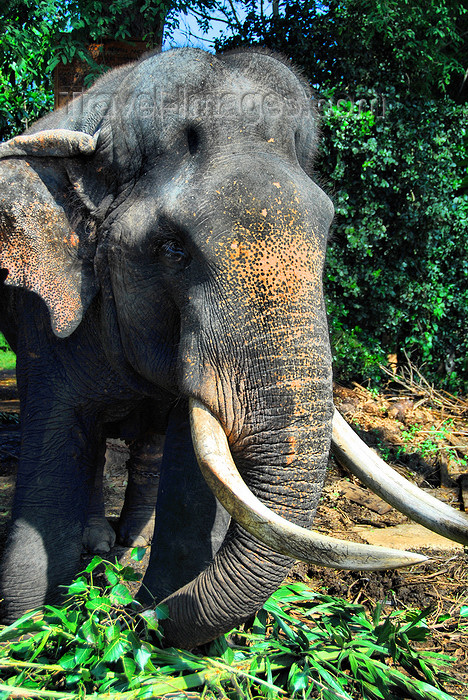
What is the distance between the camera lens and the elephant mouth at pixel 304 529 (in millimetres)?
1776

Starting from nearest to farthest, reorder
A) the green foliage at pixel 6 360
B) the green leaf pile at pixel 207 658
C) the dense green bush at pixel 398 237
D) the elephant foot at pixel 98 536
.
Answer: the green leaf pile at pixel 207 658
the elephant foot at pixel 98 536
the dense green bush at pixel 398 237
the green foliage at pixel 6 360

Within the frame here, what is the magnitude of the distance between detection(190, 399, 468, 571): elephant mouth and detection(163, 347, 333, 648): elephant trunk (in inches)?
4.8

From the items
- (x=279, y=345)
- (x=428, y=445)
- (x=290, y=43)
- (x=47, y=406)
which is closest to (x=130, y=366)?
(x=47, y=406)

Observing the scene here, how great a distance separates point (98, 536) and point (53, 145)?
8.45 ft

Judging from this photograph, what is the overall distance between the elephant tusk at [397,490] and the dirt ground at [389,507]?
0.96 meters

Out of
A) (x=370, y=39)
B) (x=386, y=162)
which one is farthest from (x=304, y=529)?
(x=370, y=39)

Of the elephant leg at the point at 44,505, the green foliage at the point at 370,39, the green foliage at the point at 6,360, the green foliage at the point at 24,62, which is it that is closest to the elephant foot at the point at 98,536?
the elephant leg at the point at 44,505

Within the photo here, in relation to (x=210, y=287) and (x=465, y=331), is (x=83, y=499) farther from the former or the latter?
(x=465, y=331)

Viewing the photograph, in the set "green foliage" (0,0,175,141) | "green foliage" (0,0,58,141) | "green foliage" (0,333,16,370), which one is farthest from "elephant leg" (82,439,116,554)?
"green foliage" (0,333,16,370)

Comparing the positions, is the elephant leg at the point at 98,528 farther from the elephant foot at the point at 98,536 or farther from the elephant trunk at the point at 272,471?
the elephant trunk at the point at 272,471

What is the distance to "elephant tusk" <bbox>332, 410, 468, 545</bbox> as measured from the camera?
205cm

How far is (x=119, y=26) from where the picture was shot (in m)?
6.32

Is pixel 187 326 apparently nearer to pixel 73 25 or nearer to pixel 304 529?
pixel 304 529

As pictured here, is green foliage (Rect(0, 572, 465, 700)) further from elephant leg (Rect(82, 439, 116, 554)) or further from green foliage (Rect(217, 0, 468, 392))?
green foliage (Rect(217, 0, 468, 392))
